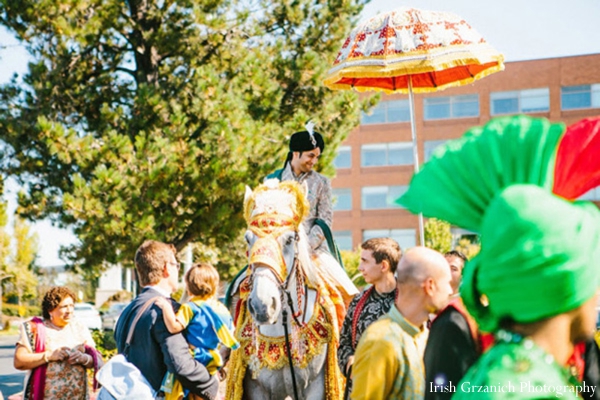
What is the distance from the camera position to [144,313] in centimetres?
495

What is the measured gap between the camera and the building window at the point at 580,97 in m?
53.1

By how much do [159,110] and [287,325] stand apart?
10.5m

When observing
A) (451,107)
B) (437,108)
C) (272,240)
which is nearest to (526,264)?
(272,240)

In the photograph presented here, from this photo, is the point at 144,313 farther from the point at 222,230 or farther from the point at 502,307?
the point at 222,230

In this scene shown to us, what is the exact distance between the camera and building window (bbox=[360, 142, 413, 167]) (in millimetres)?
60281

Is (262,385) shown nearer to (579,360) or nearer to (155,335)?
(155,335)

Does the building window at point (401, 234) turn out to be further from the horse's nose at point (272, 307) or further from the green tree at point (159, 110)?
the horse's nose at point (272, 307)

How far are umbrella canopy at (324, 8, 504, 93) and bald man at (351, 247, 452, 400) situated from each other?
3.56 metres

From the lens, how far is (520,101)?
5559cm

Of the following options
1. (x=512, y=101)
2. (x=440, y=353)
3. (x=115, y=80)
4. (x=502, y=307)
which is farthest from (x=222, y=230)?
(x=512, y=101)

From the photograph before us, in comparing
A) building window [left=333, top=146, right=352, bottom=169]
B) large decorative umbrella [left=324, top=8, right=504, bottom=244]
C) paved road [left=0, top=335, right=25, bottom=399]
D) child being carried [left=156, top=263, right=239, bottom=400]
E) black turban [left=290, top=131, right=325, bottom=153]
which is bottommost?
paved road [left=0, top=335, right=25, bottom=399]

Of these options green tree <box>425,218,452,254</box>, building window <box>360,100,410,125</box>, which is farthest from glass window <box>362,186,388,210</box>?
green tree <box>425,218,452,254</box>

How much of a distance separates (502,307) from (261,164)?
43.6 feet

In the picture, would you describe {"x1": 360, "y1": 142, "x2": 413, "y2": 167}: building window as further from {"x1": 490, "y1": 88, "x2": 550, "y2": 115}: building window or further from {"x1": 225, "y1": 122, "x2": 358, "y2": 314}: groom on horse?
{"x1": 225, "y1": 122, "x2": 358, "y2": 314}: groom on horse
